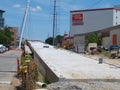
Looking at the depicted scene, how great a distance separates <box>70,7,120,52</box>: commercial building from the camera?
137000 millimetres

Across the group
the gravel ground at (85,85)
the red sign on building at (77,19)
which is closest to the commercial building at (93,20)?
the red sign on building at (77,19)

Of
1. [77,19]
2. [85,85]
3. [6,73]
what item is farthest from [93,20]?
[85,85]

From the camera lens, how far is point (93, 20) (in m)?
143

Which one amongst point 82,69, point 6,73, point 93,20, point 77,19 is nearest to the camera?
point 82,69

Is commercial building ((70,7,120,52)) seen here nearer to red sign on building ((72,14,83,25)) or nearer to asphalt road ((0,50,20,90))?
red sign on building ((72,14,83,25))

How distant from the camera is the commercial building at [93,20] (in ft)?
449

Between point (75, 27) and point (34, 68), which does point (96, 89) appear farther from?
point (75, 27)

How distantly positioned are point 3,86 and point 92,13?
409ft

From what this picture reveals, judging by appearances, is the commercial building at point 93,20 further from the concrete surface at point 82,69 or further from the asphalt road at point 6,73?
the concrete surface at point 82,69

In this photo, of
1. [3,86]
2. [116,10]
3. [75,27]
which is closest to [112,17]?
[116,10]

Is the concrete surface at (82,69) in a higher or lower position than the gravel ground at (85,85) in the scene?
higher

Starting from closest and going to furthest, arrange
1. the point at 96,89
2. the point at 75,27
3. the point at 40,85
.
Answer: the point at 96,89, the point at 40,85, the point at 75,27

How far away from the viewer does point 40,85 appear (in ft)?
51.6

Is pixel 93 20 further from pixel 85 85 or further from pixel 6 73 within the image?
pixel 85 85
